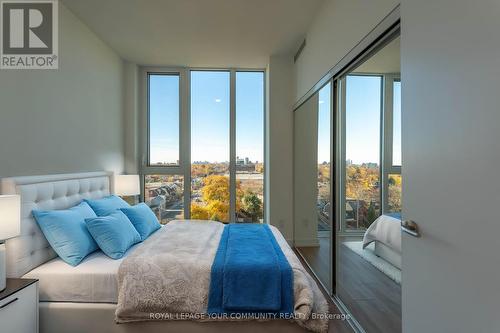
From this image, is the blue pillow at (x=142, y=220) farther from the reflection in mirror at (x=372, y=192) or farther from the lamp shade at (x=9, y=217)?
the reflection in mirror at (x=372, y=192)

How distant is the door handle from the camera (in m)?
1.28

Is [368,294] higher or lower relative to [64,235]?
lower

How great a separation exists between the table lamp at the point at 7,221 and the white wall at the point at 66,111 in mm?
559

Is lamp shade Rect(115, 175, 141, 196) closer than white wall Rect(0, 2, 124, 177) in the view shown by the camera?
No

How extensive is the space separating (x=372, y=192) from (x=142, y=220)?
2169 mm

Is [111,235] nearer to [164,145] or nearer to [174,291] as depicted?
[174,291]

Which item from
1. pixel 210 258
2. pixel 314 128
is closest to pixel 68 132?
pixel 210 258

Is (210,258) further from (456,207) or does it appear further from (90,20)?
(90,20)

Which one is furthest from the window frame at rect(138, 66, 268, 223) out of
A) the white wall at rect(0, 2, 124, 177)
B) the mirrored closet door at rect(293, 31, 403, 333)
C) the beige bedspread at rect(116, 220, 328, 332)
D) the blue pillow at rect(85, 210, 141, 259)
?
the beige bedspread at rect(116, 220, 328, 332)

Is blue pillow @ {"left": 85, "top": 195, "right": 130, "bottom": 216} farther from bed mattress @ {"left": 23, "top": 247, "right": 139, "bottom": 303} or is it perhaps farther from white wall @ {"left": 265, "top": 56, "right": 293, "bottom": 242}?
white wall @ {"left": 265, "top": 56, "right": 293, "bottom": 242}

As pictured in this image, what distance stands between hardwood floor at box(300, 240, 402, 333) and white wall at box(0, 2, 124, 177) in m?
2.79

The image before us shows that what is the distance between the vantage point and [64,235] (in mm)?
2057

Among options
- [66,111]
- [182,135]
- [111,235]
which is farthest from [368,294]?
[182,135]

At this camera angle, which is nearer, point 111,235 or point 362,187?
point 362,187
